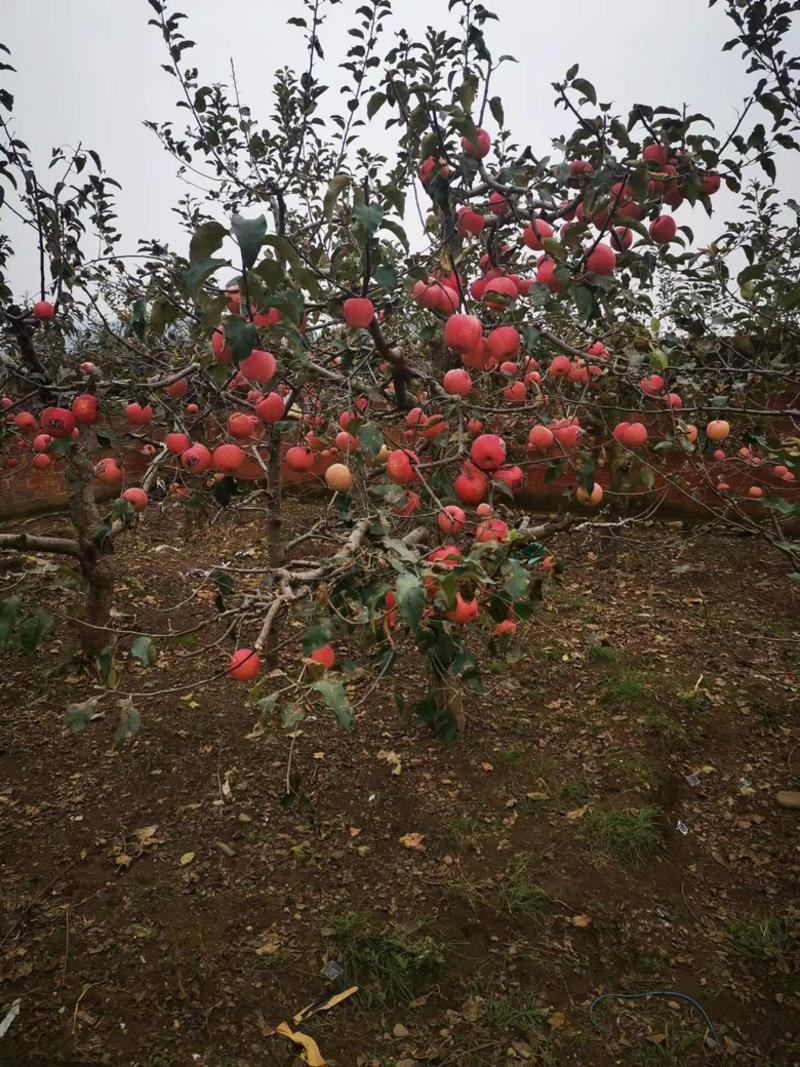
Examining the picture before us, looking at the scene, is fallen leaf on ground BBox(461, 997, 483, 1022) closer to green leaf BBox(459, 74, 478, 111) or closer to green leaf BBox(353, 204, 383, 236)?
green leaf BBox(353, 204, 383, 236)

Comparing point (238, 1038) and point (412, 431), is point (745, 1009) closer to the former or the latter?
point (238, 1038)

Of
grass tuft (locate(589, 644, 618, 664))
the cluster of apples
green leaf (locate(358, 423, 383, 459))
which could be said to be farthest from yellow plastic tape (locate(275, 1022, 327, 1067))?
grass tuft (locate(589, 644, 618, 664))

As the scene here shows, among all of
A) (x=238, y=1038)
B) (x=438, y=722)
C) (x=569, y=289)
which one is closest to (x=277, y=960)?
(x=238, y=1038)

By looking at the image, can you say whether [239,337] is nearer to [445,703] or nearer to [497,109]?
[497,109]

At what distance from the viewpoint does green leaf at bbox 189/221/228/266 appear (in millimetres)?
1065

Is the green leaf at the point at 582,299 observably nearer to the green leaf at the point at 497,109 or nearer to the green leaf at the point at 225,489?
the green leaf at the point at 497,109

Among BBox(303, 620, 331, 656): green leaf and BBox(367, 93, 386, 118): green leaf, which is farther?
BBox(367, 93, 386, 118): green leaf

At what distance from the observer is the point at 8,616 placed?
1.44 m

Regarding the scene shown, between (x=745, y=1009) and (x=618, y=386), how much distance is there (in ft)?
7.36

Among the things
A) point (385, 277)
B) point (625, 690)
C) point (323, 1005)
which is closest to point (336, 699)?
point (385, 277)

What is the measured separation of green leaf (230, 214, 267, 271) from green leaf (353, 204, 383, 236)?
317mm

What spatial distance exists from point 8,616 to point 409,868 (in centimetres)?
147

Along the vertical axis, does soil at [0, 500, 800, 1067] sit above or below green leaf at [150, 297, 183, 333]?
below

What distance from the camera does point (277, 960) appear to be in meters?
1.90
